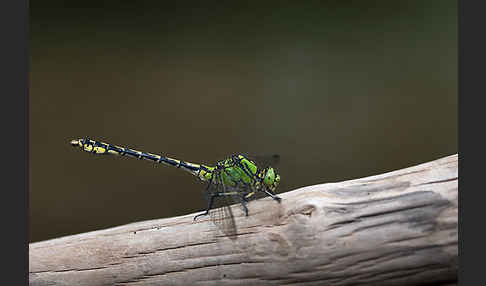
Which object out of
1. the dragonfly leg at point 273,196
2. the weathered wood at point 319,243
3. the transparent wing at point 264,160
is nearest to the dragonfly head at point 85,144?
the weathered wood at point 319,243

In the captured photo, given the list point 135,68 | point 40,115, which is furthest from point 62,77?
point 135,68

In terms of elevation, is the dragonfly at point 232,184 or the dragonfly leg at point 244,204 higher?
the dragonfly at point 232,184

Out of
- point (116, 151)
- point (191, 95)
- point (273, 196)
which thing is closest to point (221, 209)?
point (273, 196)

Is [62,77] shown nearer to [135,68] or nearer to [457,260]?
[135,68]

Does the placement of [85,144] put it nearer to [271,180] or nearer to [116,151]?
[116,151]

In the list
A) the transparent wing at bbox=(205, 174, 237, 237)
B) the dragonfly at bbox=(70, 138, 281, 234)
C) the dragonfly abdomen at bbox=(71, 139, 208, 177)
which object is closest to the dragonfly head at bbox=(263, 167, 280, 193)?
the dragonfly at bbox=(70, 138, 281, 234)

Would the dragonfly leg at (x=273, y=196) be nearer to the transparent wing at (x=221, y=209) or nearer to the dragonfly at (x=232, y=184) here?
the dragonfly at (x=232, y=184)

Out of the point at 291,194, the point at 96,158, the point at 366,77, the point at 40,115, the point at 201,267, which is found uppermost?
the point at 366,77
